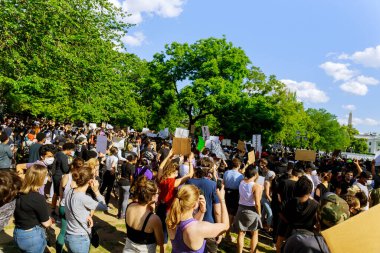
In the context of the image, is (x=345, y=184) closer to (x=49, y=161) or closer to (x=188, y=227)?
(x=188, y=227)

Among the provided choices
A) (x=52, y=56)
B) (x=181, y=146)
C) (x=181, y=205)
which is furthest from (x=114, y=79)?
(x=181, y=205)

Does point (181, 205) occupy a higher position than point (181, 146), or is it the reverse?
point (181, 146)

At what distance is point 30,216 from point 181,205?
1.95 meters

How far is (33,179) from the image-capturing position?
3.73 m

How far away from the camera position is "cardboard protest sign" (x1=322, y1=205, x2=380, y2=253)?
1.37 meters

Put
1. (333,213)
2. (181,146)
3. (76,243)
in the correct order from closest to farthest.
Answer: (333,213), (76,243), (181,146)

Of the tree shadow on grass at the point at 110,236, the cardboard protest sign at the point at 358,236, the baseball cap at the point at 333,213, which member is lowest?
the tree shadow on grass at the point at 110,236

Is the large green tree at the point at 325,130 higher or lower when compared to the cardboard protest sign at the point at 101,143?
higher

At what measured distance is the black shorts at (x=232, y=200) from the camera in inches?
269

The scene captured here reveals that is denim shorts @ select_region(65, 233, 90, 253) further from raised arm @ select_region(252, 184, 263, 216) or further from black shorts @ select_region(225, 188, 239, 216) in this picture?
black shorts @ select_region(225, 188, 239, 216)

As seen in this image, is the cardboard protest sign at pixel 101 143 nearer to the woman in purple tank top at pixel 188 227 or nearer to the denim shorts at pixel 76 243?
the denim shorts at pixel 76 243

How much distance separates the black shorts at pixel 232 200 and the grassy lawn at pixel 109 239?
866 millimetres

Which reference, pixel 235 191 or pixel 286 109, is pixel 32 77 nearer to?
pixel 235 191

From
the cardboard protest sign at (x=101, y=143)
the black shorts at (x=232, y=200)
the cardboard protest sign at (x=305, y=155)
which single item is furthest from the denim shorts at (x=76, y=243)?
the cardboard protest sign at (x=305, y=155)
